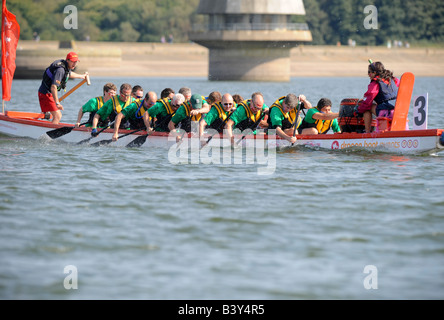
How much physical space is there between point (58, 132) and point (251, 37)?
158ft

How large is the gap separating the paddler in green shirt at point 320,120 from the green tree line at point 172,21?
228ft

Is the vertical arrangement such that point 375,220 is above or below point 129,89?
below

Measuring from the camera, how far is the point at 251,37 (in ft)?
216

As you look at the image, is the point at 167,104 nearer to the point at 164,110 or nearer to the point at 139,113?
the point at 164,110

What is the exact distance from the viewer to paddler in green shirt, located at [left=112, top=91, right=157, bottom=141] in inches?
688

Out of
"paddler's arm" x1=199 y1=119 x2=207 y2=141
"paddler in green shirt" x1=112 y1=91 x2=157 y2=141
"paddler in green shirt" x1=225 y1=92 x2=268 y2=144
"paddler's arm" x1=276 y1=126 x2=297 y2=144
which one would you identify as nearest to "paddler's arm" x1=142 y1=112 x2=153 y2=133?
"paddler in green shirt" x1=112 y1=91 x2=157 y2=141

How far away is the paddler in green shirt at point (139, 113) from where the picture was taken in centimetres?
1747

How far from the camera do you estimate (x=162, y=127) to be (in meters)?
17.9

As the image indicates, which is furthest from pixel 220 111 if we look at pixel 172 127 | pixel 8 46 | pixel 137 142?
pixel 8 46

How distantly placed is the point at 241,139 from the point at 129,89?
2827 millimetres

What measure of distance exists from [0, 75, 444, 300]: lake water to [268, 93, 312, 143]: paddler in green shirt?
2.81 feet

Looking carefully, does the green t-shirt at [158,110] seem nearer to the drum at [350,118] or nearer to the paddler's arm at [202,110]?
the paddler's arm at [202,110]

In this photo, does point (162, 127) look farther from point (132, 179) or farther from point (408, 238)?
point (408, 238)
